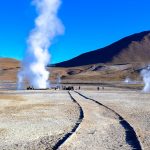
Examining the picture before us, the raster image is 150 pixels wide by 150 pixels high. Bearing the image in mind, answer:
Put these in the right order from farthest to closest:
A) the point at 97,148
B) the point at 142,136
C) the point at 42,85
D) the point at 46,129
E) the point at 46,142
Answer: the point at 42,85 → the point at 46,129 → the point at 142,136 → the point at 46,142 → the point at 97,148

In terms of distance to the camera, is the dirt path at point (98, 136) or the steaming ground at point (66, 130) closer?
the dirt path at point (98, 136)

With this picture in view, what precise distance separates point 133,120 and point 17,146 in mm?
11019

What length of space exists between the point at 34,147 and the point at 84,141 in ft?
7.67

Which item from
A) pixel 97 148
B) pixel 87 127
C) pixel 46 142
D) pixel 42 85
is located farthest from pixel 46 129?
pixel 42 85

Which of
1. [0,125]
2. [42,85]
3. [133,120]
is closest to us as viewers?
[0,125]

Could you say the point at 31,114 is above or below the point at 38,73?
below

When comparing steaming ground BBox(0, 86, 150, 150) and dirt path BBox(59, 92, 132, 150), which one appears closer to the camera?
dirt path BBox(59, 92, 132, 150)

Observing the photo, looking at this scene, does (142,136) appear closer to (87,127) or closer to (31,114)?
(87,127)

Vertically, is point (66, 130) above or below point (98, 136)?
above

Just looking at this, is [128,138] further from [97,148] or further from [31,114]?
[31,114]

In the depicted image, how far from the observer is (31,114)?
103 ft

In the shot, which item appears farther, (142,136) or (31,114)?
(31,114)

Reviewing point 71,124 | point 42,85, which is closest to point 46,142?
point 71,124

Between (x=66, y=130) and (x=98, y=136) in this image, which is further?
(x=66, y=130)
